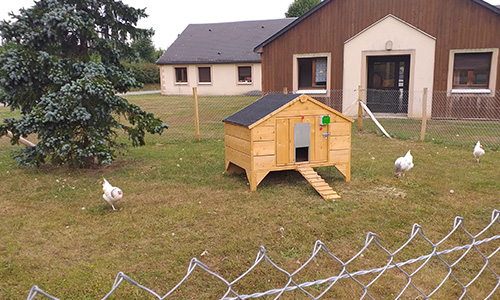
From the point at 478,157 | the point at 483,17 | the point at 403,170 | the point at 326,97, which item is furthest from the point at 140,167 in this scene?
the point at 483,17

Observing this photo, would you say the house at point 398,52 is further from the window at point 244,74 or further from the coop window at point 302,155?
the window at point 244,74

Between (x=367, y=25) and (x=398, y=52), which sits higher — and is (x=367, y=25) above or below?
above

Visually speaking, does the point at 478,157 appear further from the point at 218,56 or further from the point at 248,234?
the point at 218,56

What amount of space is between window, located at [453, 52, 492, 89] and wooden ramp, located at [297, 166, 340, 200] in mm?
11397

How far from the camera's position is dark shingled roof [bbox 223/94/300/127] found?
7.35 meters

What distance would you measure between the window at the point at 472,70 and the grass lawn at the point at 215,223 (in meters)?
7.59

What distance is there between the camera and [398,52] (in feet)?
53.4

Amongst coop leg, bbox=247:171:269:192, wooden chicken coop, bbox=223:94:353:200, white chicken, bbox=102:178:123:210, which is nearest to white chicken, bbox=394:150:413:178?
wooden chicken coop, bbox=223:94:353:200

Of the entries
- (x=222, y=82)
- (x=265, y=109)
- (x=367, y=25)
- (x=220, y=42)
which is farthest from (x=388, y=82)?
(x=220, y=42)

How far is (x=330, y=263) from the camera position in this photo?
4559mm

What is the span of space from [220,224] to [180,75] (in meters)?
28.4

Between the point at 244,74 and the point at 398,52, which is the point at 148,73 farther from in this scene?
the point at 398,52

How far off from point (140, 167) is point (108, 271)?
196 inches

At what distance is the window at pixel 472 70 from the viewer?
15.4 metres
